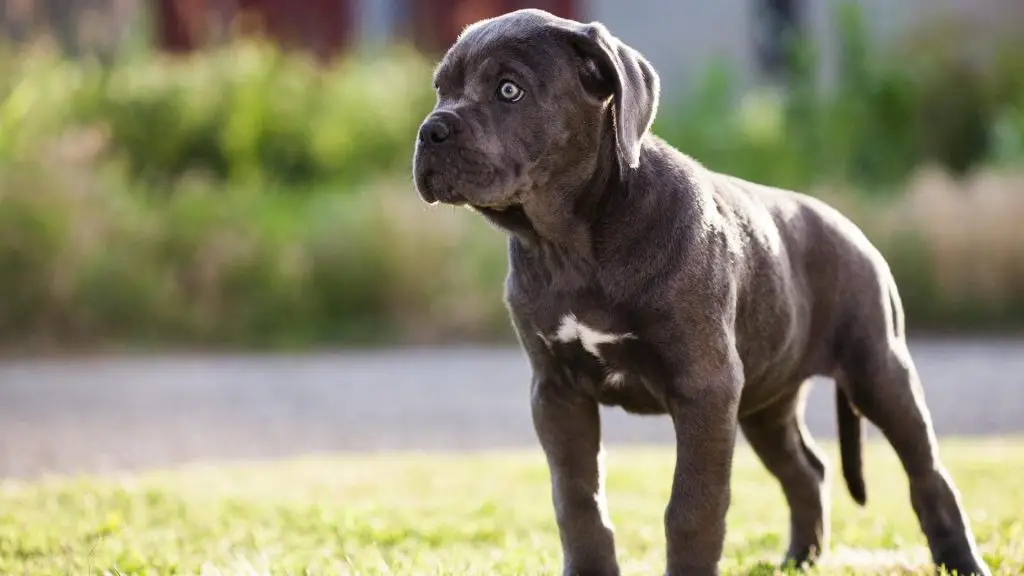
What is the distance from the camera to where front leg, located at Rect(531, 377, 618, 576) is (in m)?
4.09

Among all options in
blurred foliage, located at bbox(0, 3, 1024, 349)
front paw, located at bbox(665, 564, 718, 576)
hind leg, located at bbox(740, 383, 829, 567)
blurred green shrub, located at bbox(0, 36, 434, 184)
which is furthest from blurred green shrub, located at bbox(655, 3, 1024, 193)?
front paw, located at bbox(665, 564, 718, 576)

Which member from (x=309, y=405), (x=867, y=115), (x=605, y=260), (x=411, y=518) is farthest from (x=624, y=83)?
(x=867, y=115)

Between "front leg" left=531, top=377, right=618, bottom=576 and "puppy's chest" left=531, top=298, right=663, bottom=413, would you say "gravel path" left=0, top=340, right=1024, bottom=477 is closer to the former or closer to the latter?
"front leg" left=531, top=377, right=618, bottom=576

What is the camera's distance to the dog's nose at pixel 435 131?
3834mm

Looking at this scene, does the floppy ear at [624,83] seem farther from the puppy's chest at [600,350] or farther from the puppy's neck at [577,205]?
the puppy's chest at [600,350]

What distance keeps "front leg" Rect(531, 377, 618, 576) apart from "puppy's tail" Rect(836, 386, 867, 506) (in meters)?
1.22

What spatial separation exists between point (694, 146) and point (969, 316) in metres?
3.73

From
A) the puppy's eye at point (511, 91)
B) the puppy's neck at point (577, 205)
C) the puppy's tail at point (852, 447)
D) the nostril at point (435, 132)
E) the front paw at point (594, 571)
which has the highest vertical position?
the puppy's eye at point (511, 91)

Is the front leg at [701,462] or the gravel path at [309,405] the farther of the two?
the gravel path at [309,405]

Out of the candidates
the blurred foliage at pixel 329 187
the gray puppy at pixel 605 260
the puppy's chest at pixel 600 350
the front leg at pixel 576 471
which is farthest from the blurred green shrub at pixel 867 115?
the puppy's chest at pixel 600 350

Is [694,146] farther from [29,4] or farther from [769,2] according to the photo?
[29,4]

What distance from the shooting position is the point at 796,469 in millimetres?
4938

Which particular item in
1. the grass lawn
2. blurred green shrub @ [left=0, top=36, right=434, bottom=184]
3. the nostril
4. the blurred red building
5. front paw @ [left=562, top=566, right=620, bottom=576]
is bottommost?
the grass lawn

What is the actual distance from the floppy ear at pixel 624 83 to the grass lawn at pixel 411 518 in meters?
1.53
